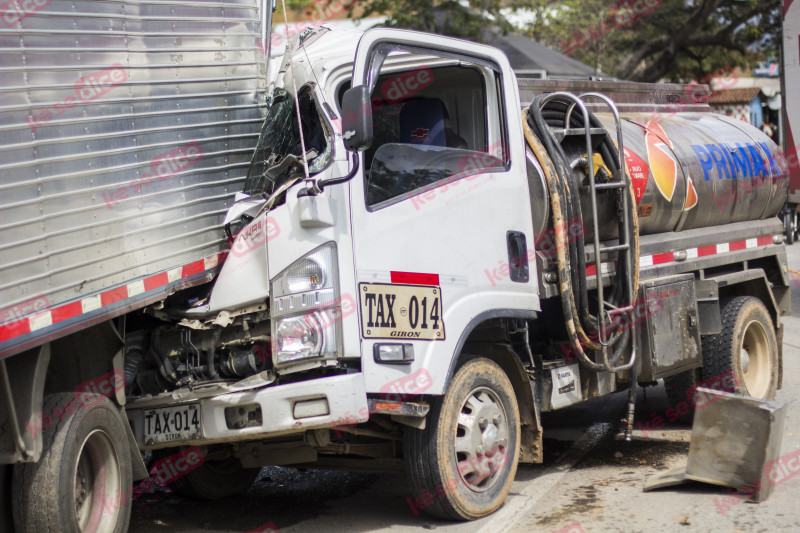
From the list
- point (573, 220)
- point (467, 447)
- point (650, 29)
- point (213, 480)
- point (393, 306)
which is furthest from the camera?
point (650, 29)

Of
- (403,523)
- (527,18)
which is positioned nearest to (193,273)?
(403,523)

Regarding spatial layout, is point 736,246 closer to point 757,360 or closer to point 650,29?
point 757,360

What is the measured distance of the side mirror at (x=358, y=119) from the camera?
14.8ft

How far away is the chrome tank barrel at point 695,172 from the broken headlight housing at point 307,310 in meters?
2.36

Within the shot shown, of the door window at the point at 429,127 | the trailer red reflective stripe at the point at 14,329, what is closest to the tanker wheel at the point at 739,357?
the door window at the point at 429,127

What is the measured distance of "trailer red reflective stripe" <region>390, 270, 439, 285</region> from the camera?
4945 millimetres

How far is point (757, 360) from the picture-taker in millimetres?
8250

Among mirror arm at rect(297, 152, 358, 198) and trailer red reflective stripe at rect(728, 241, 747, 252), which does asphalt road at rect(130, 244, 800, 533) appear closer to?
trailer red reflective stripe at rect(728, 241, 747, 252)

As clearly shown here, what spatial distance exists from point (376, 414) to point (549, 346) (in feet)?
6.10

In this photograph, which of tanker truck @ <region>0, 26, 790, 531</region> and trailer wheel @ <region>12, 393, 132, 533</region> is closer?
trailer wheel @ <region>12, 393, 132, 533</region>

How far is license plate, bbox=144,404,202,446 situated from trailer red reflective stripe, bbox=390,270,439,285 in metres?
1.18

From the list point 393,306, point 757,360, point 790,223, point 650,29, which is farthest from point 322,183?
point 650,29

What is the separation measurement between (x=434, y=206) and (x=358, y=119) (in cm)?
86

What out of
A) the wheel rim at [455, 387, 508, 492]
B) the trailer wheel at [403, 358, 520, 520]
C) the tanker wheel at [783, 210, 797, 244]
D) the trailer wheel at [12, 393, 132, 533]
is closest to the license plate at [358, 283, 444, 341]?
the trailer wheel at [403, 358, 520, 520]
